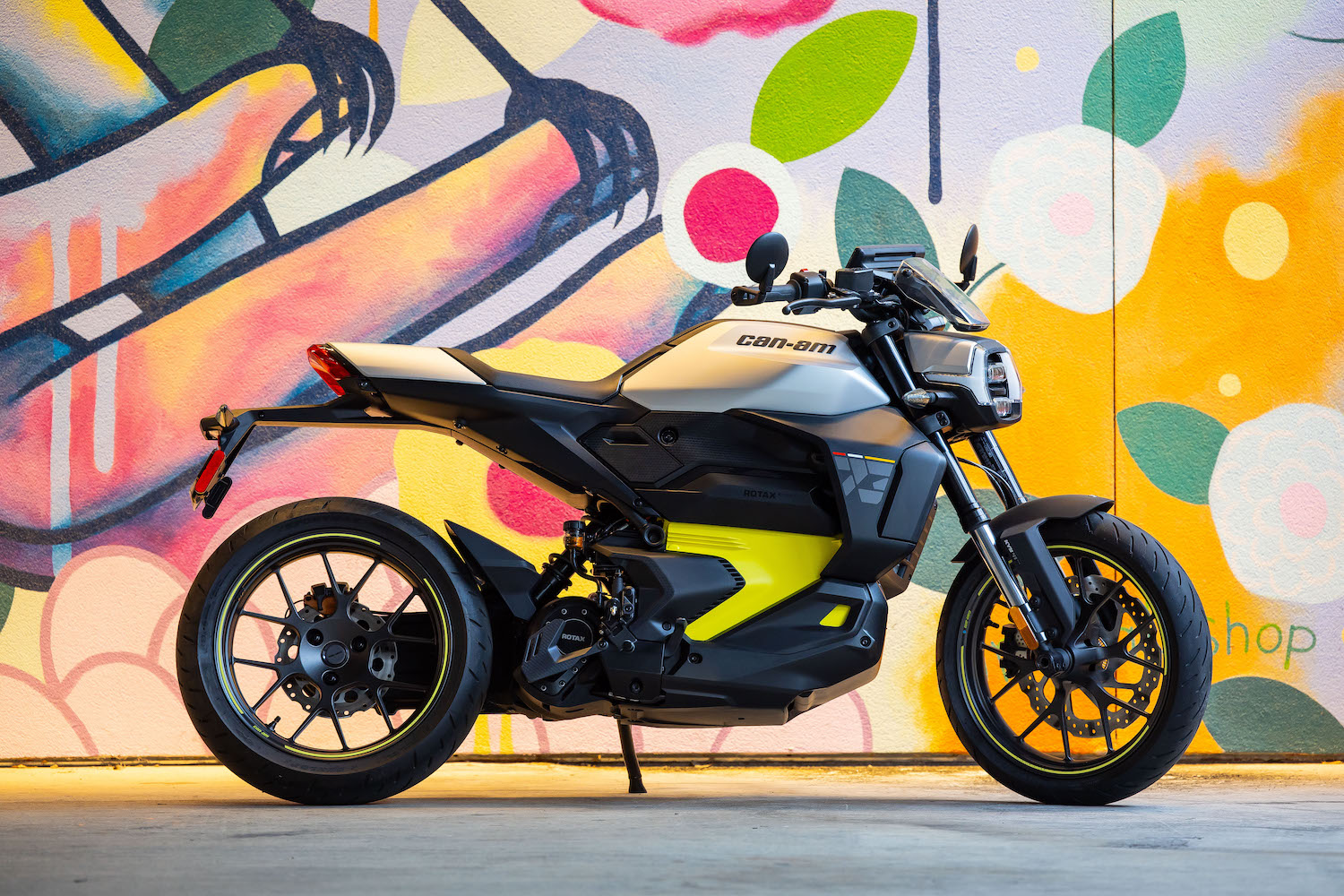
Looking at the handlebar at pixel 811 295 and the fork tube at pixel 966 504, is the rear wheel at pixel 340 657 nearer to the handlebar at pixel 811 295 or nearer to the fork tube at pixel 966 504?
the handlebar at pixel 811 295

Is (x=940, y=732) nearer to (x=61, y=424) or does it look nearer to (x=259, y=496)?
(x=259, y=496)

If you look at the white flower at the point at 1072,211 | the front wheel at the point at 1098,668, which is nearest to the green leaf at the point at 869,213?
the white flower at the point at 1072,211

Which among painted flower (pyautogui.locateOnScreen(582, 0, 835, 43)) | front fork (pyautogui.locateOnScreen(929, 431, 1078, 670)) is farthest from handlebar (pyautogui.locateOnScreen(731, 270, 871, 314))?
painted flower (pyautogui.locateOnScreen(582, 0, 835, 43))

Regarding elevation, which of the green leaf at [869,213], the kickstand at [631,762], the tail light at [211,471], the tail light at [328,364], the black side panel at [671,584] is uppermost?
the green leaf at [869,213]

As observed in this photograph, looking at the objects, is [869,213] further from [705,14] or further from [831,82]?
[705,14]

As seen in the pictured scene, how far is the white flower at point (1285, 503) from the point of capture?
3.42m

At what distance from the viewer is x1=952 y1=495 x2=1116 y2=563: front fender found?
251 cm

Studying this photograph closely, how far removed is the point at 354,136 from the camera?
135 inches

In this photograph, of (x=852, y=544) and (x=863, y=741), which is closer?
(x=852, y=544)

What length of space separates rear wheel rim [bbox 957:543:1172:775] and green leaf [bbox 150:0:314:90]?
2.65 metres

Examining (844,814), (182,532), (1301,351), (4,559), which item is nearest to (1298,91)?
(1301,351)

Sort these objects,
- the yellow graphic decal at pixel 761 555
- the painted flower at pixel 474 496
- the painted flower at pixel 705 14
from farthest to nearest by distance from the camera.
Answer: the painted flower at pixel 705 14 < the painted flower at pixel 474 496 < the yellow graphic decal at pixel 761 555

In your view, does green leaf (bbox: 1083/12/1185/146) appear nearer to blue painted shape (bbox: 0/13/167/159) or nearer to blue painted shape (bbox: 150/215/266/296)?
blue painted shape (bbox: 150/215/266/296)

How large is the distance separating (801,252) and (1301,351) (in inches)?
62.1
